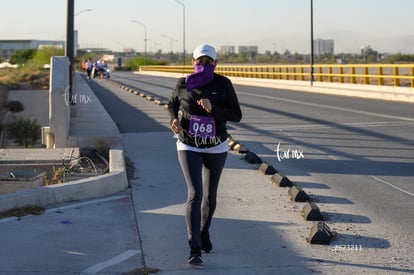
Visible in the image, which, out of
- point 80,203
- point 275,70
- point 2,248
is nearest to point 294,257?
point 2,248

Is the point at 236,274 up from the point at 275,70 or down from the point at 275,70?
down

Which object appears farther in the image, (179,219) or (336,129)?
(336,129)

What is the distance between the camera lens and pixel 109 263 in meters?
6.80

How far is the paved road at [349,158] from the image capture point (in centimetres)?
820

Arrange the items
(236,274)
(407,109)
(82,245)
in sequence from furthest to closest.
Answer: (407,109) → (82,245) → (236,274)

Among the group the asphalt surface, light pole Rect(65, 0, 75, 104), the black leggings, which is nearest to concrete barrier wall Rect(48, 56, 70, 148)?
the asphalt surface

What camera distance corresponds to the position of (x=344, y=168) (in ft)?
39.9

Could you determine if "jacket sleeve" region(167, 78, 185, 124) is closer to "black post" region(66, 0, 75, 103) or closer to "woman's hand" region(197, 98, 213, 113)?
"woman's hand" region(197, 98, 213, 113)

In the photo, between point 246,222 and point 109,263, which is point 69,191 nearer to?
point 246,222

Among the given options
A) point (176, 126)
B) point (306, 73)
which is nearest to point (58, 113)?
point (176, 126)

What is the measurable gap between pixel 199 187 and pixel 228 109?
73cm

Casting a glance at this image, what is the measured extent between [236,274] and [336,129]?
11881mm

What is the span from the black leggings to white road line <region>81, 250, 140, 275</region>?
606 mm

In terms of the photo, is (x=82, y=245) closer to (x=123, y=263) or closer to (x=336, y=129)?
(x=123, y=263)
